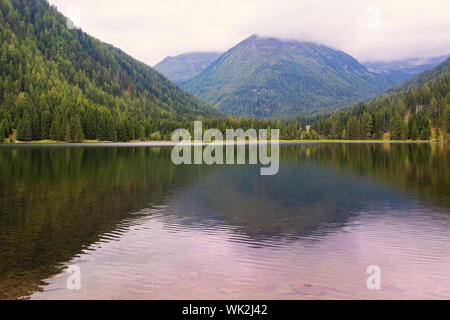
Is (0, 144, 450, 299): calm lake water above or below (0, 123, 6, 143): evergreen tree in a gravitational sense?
below

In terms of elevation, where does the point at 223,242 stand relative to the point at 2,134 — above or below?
below

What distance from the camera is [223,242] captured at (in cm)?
2183

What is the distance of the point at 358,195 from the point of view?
3969 cm

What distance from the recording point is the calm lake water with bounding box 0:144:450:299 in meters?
15.3

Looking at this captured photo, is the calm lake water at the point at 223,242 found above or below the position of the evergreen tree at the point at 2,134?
below

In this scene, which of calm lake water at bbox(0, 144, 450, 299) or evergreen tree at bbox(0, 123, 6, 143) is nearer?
calm lake water at bbox(0, 144, 450, 299)

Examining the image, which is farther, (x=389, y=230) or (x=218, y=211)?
(x=218, y=211)

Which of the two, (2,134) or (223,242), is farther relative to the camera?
(2,134)

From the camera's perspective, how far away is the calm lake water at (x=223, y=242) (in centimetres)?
1530

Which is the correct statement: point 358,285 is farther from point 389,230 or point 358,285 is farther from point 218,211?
point 218,211

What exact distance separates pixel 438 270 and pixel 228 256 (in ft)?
34.4

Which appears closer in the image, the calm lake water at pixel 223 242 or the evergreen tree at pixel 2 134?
the calm lake water at pixel 223 242
